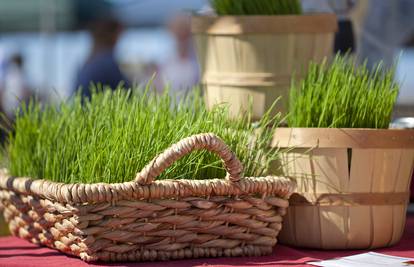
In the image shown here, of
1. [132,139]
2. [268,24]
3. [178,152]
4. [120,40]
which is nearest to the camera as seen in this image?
[178,152]

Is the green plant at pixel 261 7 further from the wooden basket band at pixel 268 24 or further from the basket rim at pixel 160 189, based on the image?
the basket rim at pixel 160 189

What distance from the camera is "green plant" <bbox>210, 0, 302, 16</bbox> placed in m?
1.86

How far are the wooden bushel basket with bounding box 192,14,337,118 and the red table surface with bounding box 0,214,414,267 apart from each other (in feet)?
1.22

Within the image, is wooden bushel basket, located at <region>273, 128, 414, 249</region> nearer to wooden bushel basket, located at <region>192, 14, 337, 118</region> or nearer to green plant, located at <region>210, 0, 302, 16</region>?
wooden bushel basket, located at <region>192, 14, 337, 118</region>

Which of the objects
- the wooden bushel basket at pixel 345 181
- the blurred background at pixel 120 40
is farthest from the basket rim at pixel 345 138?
Answer: the blurred background at pixel 120 40

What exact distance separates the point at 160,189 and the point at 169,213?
56 millimetres

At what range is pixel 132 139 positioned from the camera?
5.00 ft

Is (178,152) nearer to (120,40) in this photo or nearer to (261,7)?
(261,7)

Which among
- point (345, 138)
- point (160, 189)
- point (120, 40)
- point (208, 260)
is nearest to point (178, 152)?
point (160, 189)

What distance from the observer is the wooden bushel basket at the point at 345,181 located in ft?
5.16

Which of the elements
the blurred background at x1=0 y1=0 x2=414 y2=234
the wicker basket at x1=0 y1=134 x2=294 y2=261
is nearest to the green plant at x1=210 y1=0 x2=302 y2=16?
the blurred background at x1=0 y1=0 x2=414 y2=234

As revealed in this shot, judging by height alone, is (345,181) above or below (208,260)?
above

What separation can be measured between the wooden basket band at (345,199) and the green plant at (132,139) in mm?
98

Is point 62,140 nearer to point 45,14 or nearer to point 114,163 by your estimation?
point 114,163
